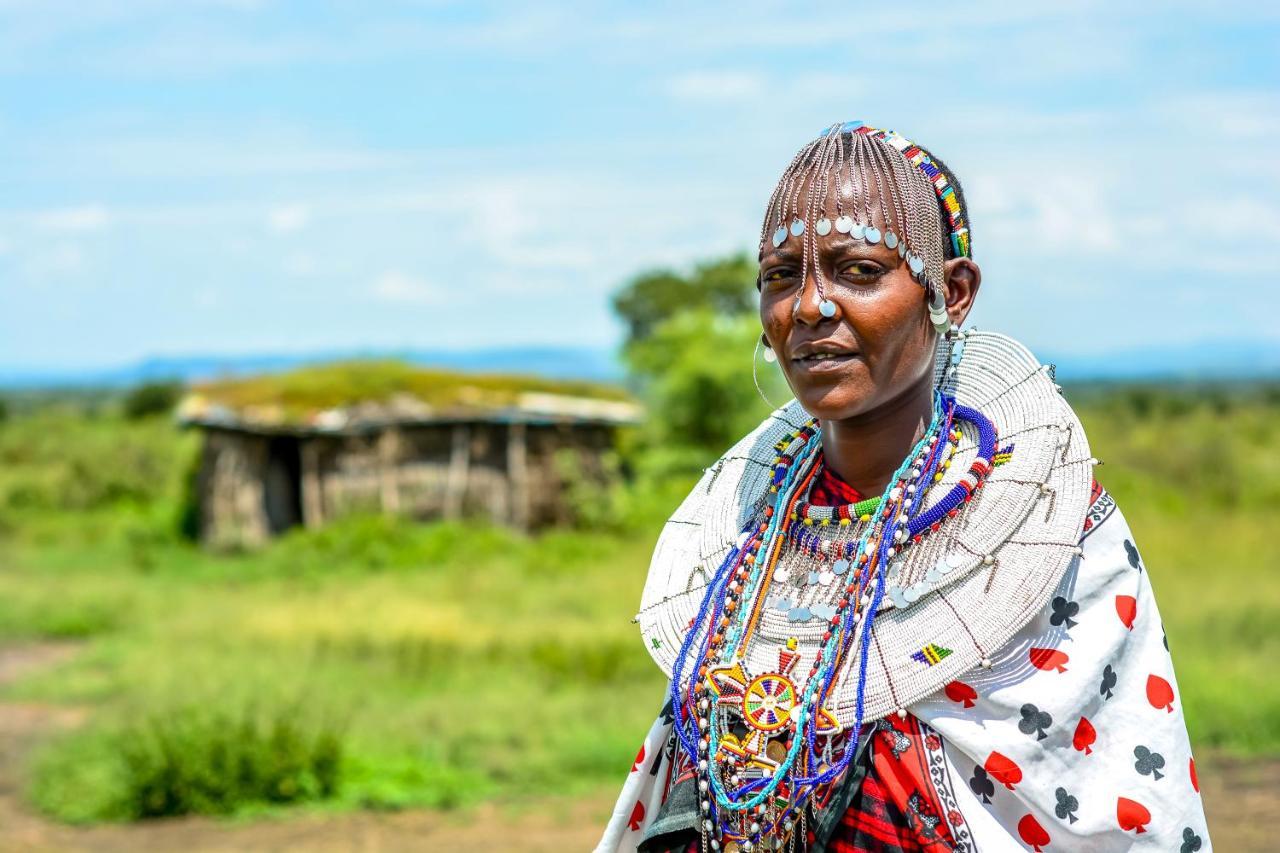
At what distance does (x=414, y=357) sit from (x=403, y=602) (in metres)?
9.04

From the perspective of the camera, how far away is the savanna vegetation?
7.20m

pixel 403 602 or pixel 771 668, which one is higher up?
pixel 771 668

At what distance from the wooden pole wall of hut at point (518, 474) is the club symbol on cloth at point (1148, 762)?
1456cm

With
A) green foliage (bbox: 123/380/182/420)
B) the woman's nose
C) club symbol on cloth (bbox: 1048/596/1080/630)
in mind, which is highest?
the woman's nose

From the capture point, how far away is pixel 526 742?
779cm

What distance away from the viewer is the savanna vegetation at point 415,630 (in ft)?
23.6

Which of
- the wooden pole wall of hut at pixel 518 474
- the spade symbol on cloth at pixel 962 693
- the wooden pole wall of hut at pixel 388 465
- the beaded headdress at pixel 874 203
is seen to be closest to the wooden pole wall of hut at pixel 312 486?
the wooden pole wall of hut at pixel 388 465

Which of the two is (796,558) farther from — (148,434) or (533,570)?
(148,434)

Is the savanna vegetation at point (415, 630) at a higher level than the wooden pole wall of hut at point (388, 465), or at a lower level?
lower

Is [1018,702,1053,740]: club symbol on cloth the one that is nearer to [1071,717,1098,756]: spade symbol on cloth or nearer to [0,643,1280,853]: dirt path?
[1071,717,1098,756]: spade symbol on cloth

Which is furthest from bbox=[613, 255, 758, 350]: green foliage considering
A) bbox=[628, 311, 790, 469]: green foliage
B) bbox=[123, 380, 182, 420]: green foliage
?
bbox=[123, 380, 182, 420]: green foliage

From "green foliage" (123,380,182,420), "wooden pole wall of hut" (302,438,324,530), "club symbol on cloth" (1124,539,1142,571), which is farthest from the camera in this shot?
"green foliage" (123,380,182,420)

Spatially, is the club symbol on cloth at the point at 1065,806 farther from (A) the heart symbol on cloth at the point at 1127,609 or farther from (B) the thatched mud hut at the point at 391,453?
(B) the thatched mud hut at the point at 391,453

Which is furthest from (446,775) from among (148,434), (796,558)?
(148,434)
